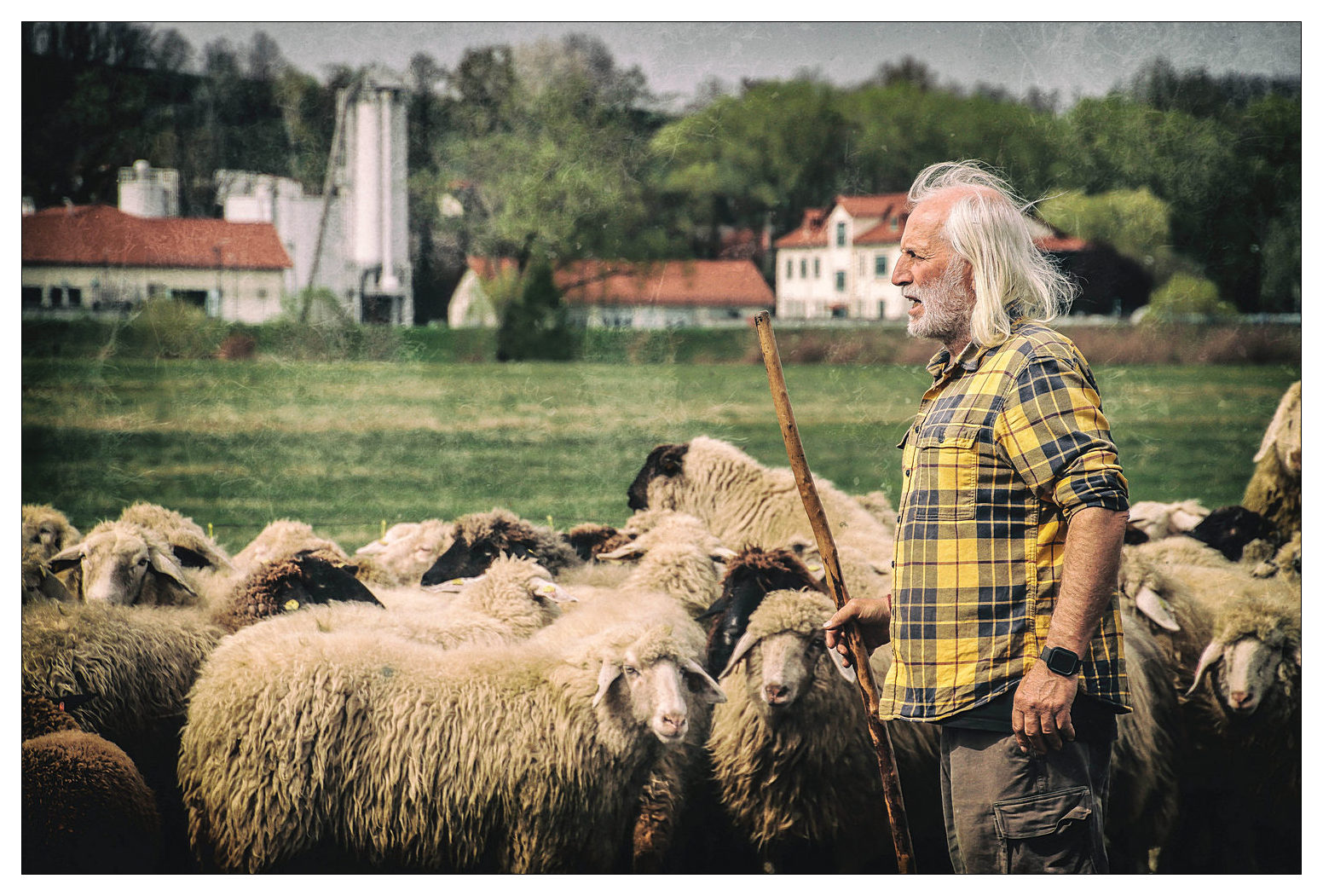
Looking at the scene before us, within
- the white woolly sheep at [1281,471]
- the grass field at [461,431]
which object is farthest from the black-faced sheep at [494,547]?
the white woolly sheep at [1281,471]

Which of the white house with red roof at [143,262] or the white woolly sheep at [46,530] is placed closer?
the white woolly sheep at [46,530]

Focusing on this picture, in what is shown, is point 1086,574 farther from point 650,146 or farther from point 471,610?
point 650,146

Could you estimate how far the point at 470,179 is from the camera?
18.2 feet

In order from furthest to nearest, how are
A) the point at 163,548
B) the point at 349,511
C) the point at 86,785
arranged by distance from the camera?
the point at 349,511, the point at 163,548, the point at 86,785

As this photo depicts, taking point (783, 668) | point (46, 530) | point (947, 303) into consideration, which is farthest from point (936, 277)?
point (46, 530)

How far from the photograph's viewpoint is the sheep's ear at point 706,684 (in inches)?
174

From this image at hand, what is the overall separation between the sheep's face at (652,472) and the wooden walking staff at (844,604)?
1940mm

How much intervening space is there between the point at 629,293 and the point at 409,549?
64.0 inches

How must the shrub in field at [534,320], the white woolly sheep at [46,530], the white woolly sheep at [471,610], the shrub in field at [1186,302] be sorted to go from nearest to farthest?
the white woolly sheep at [471,610], the white woolly sheep at [46,530], the shrub in field at [534,320], the shrub in field at [1186,302]

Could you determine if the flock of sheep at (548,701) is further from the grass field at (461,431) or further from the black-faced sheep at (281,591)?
the grass field at (461,431)

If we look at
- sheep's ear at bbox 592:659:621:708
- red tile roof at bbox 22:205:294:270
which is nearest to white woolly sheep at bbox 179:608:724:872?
sheep's ear at bbox 592:659:621:708

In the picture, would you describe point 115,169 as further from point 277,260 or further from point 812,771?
point 812,771

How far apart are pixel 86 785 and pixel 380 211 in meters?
2.83

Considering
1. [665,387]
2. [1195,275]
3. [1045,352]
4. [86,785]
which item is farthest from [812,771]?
[1195,275]
